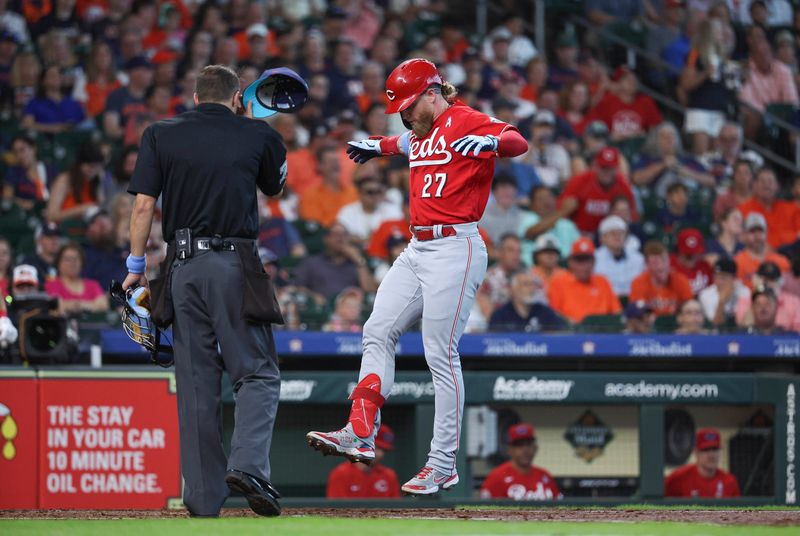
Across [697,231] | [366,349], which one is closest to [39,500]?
[366,349]

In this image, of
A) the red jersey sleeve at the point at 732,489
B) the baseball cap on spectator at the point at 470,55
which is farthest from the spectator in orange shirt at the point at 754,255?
the baseball cap on spectator at the point at 470,55

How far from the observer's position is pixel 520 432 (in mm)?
9320

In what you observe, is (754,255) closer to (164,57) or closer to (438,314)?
(164,57)

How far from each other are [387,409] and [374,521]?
13.8 feet

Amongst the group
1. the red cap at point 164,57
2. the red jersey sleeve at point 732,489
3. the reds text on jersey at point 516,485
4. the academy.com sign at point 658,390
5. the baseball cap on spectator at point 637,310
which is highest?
the red cap at point 164,57

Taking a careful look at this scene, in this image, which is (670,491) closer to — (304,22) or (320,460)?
(320,460)

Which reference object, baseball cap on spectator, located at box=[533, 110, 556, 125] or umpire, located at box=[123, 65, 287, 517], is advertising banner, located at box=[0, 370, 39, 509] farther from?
baseball cap on spectator, located at box=[533, 110, 556, 125]

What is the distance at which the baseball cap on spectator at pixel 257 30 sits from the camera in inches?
520

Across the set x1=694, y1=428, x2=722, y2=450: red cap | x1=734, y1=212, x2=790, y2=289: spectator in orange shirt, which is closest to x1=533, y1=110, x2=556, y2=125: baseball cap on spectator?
x1=734, y1=212, x2=790, y2=289: spectator in orange shirt

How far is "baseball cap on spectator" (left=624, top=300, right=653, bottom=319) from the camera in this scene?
1045cm

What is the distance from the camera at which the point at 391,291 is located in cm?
602

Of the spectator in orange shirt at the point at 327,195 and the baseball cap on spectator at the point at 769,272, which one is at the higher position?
the spectator in orange shirt at the point at 327,195

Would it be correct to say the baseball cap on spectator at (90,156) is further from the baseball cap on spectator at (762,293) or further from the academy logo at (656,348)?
the baseball cap on spectator at (762,293)

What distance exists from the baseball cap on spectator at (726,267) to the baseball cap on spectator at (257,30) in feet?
16.1
